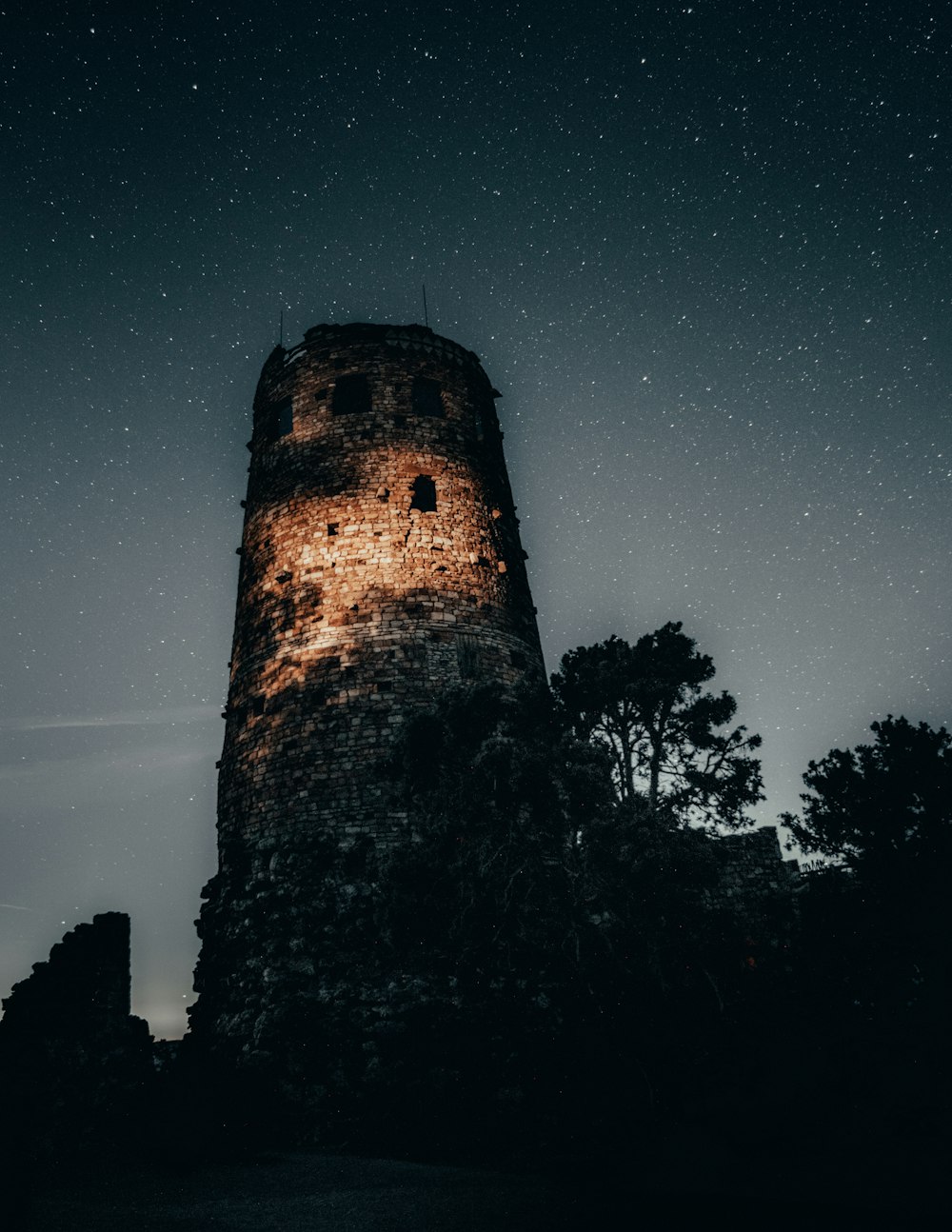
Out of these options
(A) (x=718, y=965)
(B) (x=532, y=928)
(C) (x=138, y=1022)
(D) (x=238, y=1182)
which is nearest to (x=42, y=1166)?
(C) (x=138, y=1022)

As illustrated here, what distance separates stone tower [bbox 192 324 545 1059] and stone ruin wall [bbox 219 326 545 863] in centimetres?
4

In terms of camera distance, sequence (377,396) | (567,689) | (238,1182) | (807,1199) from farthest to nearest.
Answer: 1. (377,396)
2. (567,689)
3. (238,1182)
4. (807,1199)

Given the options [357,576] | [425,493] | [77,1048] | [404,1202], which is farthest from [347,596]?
[404,1202]

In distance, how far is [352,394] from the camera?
18.2 meters

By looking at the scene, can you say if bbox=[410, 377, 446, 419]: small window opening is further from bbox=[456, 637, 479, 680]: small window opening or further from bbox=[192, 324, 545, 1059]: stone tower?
bbox=[456, 637, 479, 680]: small window opening

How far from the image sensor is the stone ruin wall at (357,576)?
1415 centimetres

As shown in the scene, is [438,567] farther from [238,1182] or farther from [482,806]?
[238,1182]

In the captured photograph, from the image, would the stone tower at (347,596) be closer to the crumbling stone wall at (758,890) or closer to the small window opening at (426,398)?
the small window opening at (426,398)

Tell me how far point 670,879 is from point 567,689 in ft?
16.1

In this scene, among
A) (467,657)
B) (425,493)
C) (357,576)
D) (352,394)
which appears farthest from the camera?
(352,394)

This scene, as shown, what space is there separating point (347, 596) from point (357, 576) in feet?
1.60

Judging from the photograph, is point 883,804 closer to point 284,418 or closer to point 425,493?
point 425,493

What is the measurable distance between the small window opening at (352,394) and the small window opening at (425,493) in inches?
93.4

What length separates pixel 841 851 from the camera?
53.5 ft
